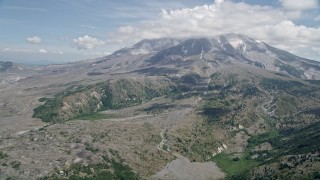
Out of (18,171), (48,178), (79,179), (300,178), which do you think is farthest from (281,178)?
(18,171)

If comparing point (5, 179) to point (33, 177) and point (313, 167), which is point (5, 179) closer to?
point (33, 177)

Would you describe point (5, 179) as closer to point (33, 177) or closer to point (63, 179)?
point (33, 177)

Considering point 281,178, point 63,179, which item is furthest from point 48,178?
point 281,178

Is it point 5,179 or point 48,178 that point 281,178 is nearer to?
point 48,178

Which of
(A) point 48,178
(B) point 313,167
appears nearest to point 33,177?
(A) point 48,178

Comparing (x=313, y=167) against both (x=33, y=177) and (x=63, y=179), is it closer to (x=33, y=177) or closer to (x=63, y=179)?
(x=63, y=179)

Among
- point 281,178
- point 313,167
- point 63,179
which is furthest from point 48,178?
point 313,167
